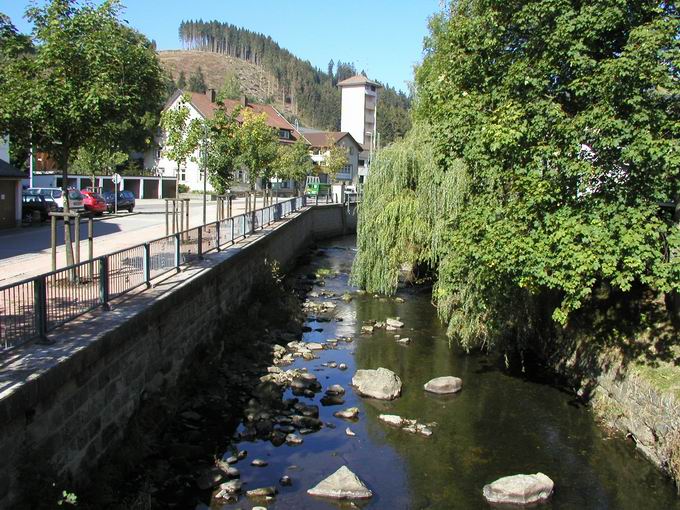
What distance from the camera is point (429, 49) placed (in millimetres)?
26281

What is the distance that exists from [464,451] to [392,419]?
1.58 metres

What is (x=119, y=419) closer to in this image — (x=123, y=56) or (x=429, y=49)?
(x=123, y=56)

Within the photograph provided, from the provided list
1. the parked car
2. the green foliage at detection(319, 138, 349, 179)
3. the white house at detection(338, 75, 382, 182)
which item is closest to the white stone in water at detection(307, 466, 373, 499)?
the parked car

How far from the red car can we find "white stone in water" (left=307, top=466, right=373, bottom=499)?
24.8 meters

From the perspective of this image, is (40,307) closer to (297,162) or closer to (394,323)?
(394,323)

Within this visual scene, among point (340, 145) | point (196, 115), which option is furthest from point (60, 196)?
point (340, 145)

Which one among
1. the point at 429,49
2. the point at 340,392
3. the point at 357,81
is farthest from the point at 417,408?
the point at 357,81

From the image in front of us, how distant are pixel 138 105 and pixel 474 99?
6.86 m

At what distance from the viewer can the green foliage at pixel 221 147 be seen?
2341cm

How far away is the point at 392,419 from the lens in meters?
12.0

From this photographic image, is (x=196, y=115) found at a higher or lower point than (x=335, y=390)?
higher

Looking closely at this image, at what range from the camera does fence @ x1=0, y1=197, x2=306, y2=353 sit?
7467 mm

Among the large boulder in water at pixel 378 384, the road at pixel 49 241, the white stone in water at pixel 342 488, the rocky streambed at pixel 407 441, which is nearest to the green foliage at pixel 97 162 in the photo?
the road at pixel 49 241

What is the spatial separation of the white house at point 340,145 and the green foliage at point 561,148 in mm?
65262
